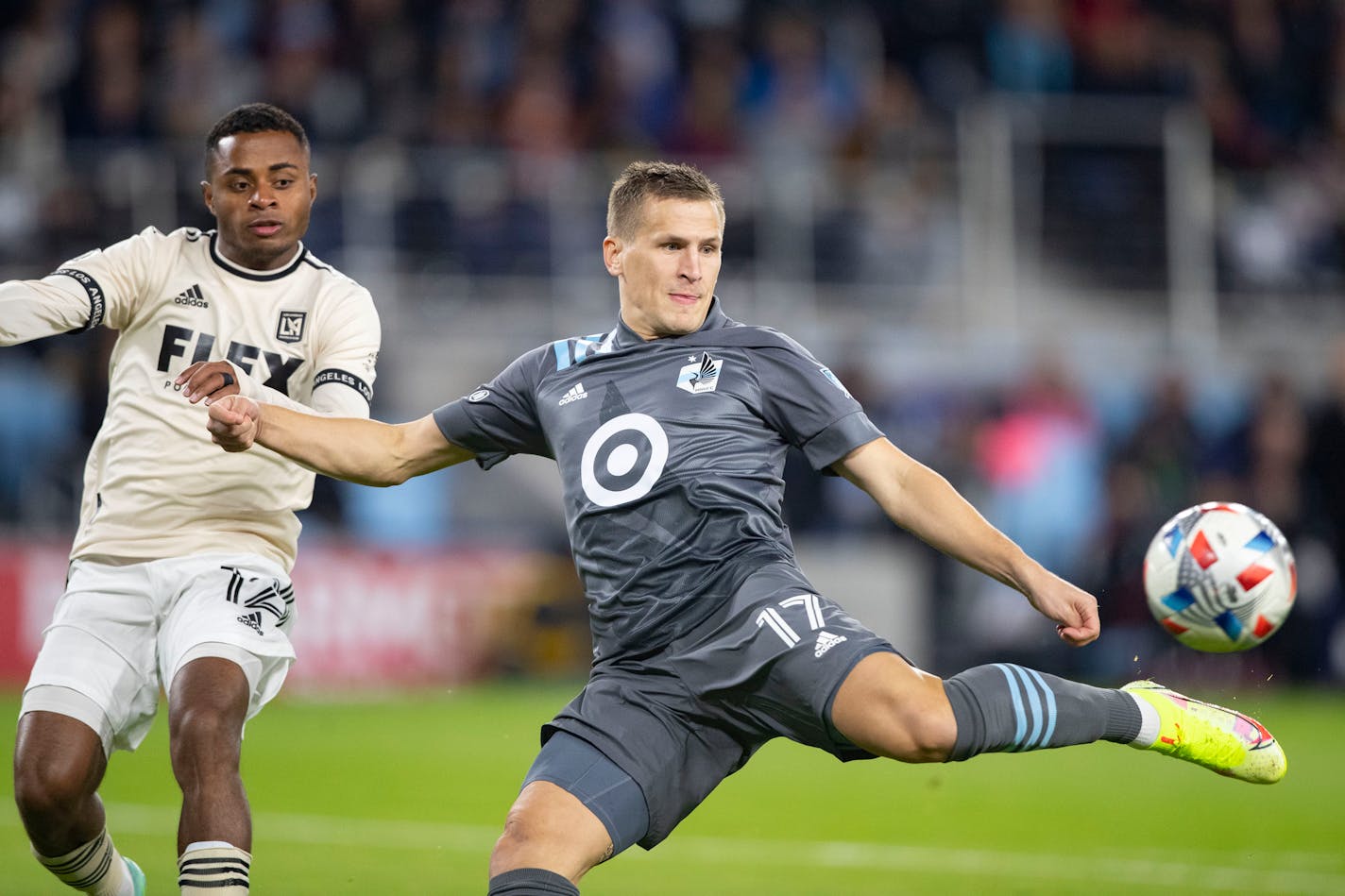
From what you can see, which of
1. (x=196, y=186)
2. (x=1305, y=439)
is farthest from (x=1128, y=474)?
(x=196, y=186)

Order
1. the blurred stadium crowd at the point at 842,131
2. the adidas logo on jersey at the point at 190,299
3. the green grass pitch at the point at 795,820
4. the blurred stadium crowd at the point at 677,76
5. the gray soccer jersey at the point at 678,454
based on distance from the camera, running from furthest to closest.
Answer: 1. the blurred stadium crowd at the point at 677,76
2. the blurred stadium crowd at the point at 842,131
3. the green grass pitch at the point at 795,820
4. the adidas logo on jersey at the point at 190,299
5. the gray soccer jersey at the point at 678,454

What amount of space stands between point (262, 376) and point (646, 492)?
142 centimetres

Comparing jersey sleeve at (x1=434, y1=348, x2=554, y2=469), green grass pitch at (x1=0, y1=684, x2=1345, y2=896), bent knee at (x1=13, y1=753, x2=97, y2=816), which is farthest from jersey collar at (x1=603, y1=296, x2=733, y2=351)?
green grass pitch at (x1=0, y1=684, x2=1345, y2=896)

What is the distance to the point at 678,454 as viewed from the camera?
506cm

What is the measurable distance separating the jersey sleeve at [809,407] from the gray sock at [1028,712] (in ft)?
2.45

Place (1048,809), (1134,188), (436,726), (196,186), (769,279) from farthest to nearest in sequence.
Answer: (1134,188) < (769,279) < (196,186) < (436,726) < (1048,809)

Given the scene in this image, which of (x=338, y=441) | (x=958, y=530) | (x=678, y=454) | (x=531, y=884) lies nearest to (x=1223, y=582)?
(x=958, y=530)

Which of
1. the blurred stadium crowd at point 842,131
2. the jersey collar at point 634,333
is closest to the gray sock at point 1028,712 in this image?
the jersey collar at point 634,333

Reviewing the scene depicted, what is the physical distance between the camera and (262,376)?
5633 millimetres

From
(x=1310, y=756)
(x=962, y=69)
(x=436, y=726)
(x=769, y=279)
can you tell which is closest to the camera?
(x=1310, y=756)

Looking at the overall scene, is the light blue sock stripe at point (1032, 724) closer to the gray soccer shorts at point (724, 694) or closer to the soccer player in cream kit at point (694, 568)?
the soccer player in cream kit at point (694, 568)

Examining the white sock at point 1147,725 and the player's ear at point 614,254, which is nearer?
the white sock at point 1147,725

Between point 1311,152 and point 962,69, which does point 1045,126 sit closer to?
point 962,69

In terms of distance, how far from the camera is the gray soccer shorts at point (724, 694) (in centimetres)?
479
